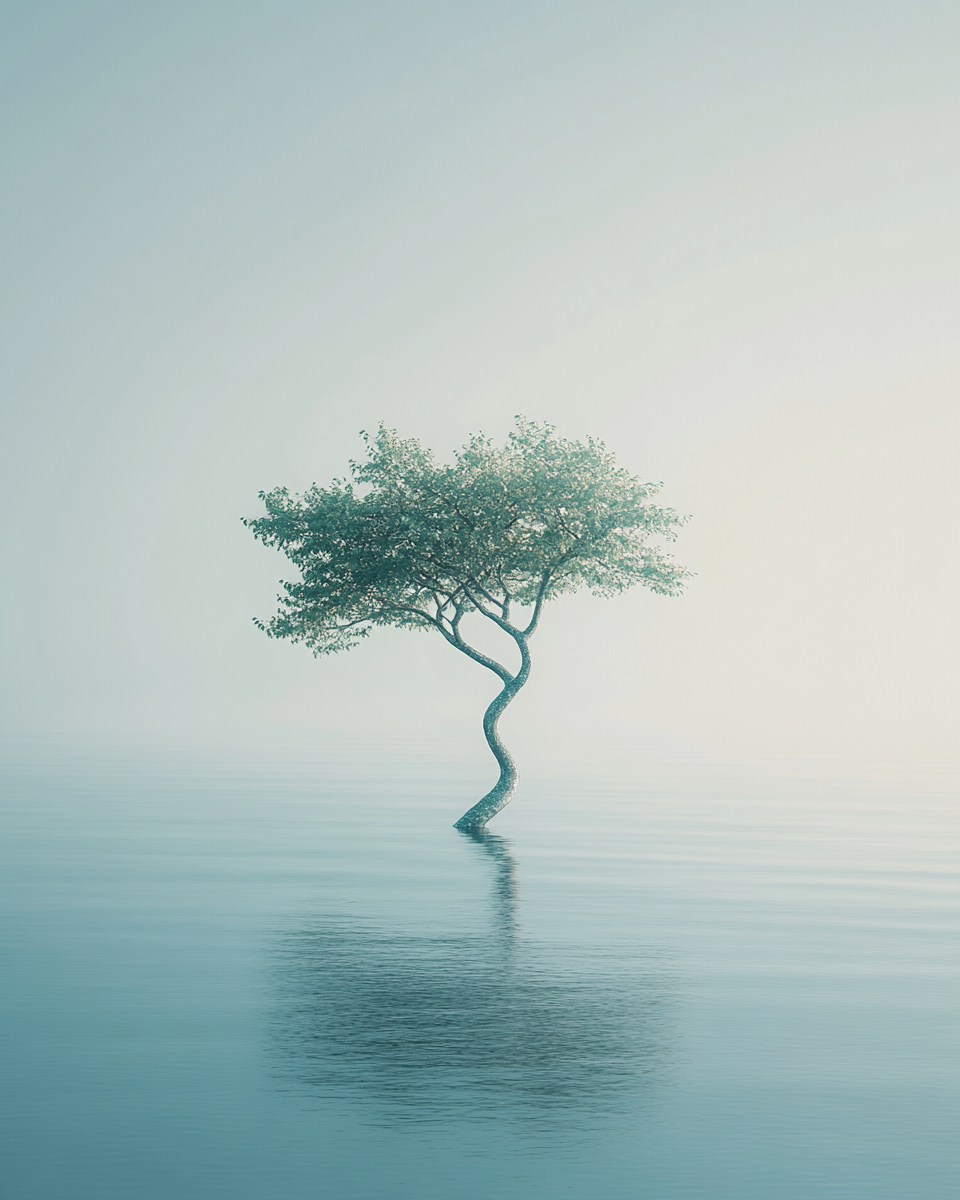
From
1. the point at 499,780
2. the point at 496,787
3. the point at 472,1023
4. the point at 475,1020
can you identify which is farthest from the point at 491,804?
the point at 472,1023

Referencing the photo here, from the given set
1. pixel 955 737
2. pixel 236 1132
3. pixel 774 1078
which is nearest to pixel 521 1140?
pixel 236 1132

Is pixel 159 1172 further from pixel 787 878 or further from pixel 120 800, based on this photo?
pixel 120 800

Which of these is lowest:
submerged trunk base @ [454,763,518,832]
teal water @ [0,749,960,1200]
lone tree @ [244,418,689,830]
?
teal water @ [0,749,960,1200]

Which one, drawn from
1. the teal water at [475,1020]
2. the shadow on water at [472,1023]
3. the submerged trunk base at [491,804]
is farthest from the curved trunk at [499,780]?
the shadow on water at [472,1023]

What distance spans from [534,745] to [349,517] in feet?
295

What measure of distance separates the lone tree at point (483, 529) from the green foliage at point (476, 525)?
1.7 inches

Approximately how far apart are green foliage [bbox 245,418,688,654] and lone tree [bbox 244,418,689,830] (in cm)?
4

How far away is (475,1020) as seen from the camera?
64.8 feet

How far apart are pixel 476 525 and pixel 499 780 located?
8.56 meters

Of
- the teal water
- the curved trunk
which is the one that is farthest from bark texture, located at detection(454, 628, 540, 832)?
the teal water

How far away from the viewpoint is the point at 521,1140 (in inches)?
558

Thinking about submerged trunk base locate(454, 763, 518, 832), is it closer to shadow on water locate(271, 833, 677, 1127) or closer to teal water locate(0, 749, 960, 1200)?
teal water locate(0, 749, 960, 1200)

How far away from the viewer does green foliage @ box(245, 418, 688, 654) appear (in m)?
49.5

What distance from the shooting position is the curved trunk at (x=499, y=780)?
1960 inches
